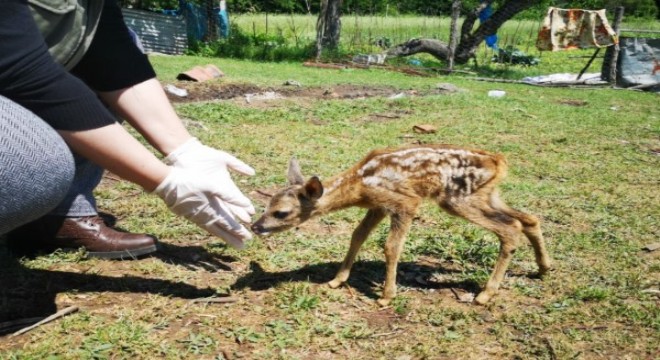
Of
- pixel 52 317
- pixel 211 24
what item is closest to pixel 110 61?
pixel 52 317

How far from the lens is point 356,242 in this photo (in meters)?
3.78

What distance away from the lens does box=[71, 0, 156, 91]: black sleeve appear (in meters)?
3.40

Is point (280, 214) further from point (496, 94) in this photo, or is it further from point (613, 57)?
point (613, 57)

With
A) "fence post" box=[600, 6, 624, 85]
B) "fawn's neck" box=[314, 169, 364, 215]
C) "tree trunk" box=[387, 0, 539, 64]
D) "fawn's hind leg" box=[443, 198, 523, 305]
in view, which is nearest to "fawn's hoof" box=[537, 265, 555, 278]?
"fawn's hind leg" box=[443, 198, 523, 305]

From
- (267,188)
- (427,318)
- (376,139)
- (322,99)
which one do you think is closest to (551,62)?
(322,99)

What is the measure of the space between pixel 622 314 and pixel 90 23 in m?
3.35

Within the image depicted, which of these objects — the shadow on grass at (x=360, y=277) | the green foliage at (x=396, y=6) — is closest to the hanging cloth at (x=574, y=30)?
the green foliage at (x=396, y=6)

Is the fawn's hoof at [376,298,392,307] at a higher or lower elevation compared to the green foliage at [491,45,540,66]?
lower

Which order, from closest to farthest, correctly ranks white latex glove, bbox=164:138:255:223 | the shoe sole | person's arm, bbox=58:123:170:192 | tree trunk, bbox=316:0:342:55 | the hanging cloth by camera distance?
person's arm, bbox=58:123:170:192
white latex glove, bbox=164:138:255:223
the shoe sole
the hanging cloth
tree trunk, bbox=316:0:342:55

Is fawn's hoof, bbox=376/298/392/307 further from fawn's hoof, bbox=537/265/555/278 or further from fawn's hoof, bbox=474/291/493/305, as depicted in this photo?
fawn's hoof, bbox=537/265/555/278

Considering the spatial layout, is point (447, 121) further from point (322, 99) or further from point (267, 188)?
point (267, 188)

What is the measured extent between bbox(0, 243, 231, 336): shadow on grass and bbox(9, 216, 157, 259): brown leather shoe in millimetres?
144

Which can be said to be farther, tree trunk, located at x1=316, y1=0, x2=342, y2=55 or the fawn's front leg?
tree trunk, located at x1=316, y1=0, x2=342, y2=55

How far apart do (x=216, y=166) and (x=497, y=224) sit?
177cm
